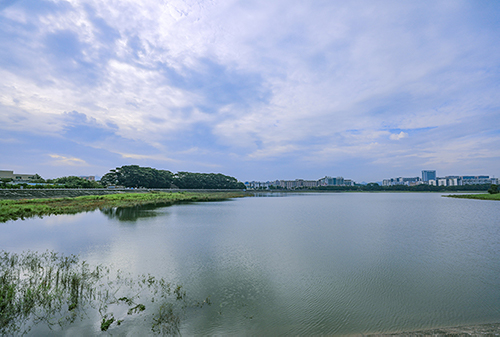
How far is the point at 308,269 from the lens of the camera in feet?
35.1

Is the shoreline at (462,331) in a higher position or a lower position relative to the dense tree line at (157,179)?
lower

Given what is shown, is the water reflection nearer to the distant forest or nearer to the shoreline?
the shoreline

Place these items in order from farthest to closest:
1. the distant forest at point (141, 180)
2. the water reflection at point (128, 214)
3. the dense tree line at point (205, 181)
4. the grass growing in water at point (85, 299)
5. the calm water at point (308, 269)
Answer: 1. the dense tree line at point (205, 181)
2. the distant forest at point (141, 180)
3. the water reflection at point (128, 214)
4. the calm water at point (308, 269)
5. the grass growing in water at point (85, 299)

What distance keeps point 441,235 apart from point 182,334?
64.2ft

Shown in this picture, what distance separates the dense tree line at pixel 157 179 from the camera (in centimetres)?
8069

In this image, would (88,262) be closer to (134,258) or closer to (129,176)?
(134,258)

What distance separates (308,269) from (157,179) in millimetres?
85393

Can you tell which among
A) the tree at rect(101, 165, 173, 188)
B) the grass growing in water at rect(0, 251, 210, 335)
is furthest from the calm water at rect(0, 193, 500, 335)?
the tree at rect(101, 165, 173, 188)

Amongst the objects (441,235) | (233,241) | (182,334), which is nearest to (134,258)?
(233,241)

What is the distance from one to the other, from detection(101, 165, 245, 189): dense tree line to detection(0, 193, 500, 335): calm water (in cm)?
6347

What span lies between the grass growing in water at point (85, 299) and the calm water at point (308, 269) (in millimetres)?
543

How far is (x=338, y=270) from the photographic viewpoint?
1061cm

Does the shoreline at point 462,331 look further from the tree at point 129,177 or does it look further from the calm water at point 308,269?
the tree at point 129,177

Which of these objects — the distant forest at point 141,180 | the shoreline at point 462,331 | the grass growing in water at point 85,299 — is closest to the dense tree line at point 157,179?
the distant forest at point 141,180
